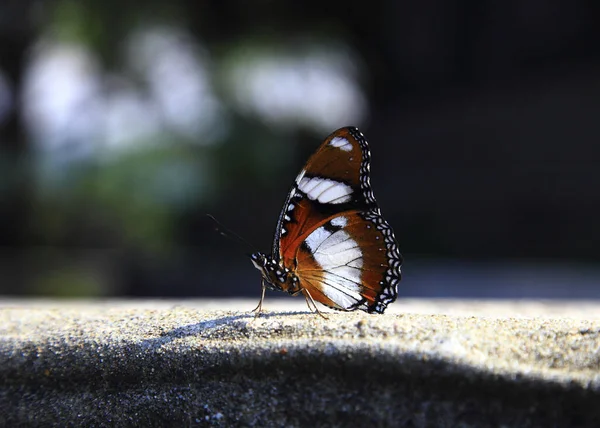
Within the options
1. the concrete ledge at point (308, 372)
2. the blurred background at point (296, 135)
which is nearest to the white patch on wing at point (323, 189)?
the concrete ledge at point (308, 372)

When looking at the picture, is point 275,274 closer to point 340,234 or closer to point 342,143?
point 340,234

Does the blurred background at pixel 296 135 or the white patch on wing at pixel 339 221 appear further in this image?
A: the blurred background at pixel 296 135

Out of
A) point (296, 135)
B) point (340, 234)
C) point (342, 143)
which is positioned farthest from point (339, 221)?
point (296, 135)

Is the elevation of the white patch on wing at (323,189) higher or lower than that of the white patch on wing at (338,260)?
higher

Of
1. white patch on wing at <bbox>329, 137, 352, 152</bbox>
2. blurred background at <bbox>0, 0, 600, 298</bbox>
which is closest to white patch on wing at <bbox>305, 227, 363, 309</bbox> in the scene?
white patch on wing at <bbox>329, 137, 352, 152</bbox>

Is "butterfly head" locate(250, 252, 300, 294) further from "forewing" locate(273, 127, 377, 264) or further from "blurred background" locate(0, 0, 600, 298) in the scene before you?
"blurred background" locate(0, 0, 600, 298)

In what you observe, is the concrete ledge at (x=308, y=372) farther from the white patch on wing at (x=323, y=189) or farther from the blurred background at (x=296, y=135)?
the blurred background at (x=296, y=135)

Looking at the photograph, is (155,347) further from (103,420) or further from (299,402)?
(299,402)

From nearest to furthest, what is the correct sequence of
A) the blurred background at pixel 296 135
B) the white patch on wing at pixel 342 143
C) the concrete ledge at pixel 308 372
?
1. the concrete ledge at pixel 308 372
2. the white patch on wing at pixel 342 143
3. the blurred background at pixel 296 135
